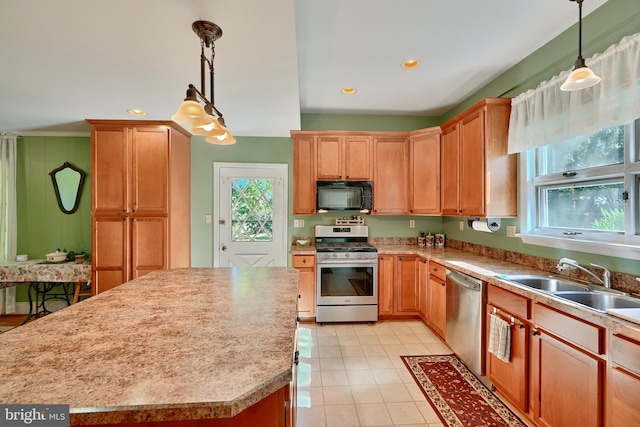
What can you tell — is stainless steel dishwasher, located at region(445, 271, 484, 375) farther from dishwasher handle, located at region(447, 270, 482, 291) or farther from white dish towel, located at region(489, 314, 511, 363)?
white dish towel, located at region(489, 314, 511, 363)

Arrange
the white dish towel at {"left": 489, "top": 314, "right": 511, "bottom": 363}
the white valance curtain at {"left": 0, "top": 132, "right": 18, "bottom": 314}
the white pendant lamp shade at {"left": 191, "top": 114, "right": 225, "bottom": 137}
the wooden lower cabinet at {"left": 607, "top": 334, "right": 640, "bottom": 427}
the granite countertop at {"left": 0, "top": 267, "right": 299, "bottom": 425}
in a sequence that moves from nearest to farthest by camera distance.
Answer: the granite countertop at {"left": 0, "top": 267, "right": 299, "bottom": 425}, the wooden lower cabinet at {"left": 607, "top": 334, "right": 640, "bottom": 427}, the white pendant lamp shade at {"left": 191, "top": 114, "right": 225, "bottom": 137}, the white dish towel at {"left": 489, "top": 314, "right": 511, "bottom": 363}, the white valance curtain at {"left": 0, "top": 132, "right": 18, "bottom": 314}

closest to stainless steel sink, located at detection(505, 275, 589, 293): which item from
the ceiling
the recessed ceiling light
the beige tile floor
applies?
the beige tile floor

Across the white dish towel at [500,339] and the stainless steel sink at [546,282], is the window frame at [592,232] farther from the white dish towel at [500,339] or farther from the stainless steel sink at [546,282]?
the white dish towel at [500,339]

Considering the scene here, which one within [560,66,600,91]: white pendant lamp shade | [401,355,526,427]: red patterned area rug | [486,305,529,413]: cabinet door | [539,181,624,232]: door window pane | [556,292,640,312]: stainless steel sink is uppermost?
[560,66,600,91]: white pendant lamp shade

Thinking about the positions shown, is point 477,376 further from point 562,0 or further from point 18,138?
point 18,138

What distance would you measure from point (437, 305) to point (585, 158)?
1.79 meters

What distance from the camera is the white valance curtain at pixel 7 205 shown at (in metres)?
3.55

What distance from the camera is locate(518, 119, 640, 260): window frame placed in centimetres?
168

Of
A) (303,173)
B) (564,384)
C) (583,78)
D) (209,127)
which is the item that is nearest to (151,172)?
(303,173)

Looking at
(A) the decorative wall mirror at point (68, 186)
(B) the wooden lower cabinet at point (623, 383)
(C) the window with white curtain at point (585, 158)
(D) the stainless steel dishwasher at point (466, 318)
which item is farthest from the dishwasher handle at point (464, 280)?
(A) the decorative wall mirror at point (68, 186)

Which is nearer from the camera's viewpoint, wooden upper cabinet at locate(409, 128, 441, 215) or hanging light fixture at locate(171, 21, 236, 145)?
hanging light fixture at locate(171, 21, 236, 145)

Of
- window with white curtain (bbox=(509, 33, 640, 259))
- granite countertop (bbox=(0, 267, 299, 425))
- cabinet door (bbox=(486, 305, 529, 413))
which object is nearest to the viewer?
granite countertop (bbox=(0, 267, 299, 425))

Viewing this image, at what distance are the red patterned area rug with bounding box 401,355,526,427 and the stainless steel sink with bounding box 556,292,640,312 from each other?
2.92ft

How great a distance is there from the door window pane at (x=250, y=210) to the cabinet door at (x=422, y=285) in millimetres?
2011
